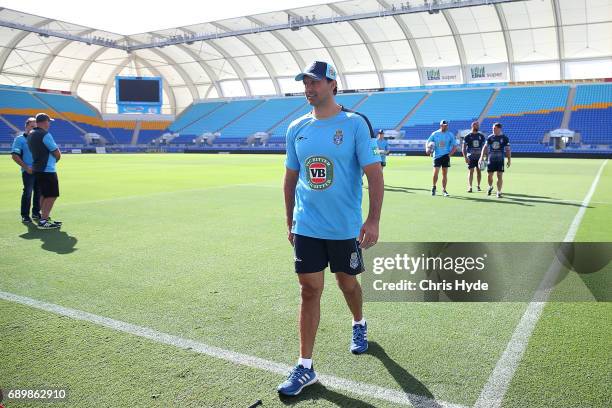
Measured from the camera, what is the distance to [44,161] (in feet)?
26.3

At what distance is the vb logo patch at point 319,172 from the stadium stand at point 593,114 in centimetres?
4099

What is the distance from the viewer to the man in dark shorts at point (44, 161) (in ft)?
25.8

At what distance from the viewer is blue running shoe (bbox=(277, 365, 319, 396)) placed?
286 cm

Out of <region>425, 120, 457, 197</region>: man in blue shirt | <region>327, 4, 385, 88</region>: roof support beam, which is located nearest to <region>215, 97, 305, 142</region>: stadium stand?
<region>327, 4, 385, 88</region>: roof support beam

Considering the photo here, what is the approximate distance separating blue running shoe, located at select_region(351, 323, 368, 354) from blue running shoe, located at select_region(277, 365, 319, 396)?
1.66 feet

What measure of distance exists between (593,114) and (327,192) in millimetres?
44933

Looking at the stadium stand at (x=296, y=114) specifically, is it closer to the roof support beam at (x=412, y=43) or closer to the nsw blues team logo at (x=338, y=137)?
the roof support beam at (x=412, y=43)

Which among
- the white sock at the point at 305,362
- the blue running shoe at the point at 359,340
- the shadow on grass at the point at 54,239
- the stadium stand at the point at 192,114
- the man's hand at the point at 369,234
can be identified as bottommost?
the shadow on grass at the point at 54,239

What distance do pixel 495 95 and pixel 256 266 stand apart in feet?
152

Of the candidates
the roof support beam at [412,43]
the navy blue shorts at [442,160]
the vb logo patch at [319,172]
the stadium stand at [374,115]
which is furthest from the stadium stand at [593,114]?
the vb logo patch at [319,172]

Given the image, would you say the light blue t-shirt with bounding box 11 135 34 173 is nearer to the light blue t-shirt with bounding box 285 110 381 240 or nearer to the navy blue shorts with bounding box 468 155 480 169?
the light blue t-shirt with bounding box 285 110 381 240

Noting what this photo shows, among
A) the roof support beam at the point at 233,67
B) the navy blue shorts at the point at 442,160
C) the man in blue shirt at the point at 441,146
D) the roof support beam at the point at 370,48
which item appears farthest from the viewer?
the roof support beam at the point at 233,67

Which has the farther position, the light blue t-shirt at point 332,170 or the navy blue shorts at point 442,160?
the navy blue shorts at point 442,160

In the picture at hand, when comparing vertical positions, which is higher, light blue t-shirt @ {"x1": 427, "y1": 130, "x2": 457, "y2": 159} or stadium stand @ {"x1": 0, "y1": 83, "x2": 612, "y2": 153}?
stadium stand @ {"x1": 0, "y1": 83, "x2": 612, "y2": 153}
